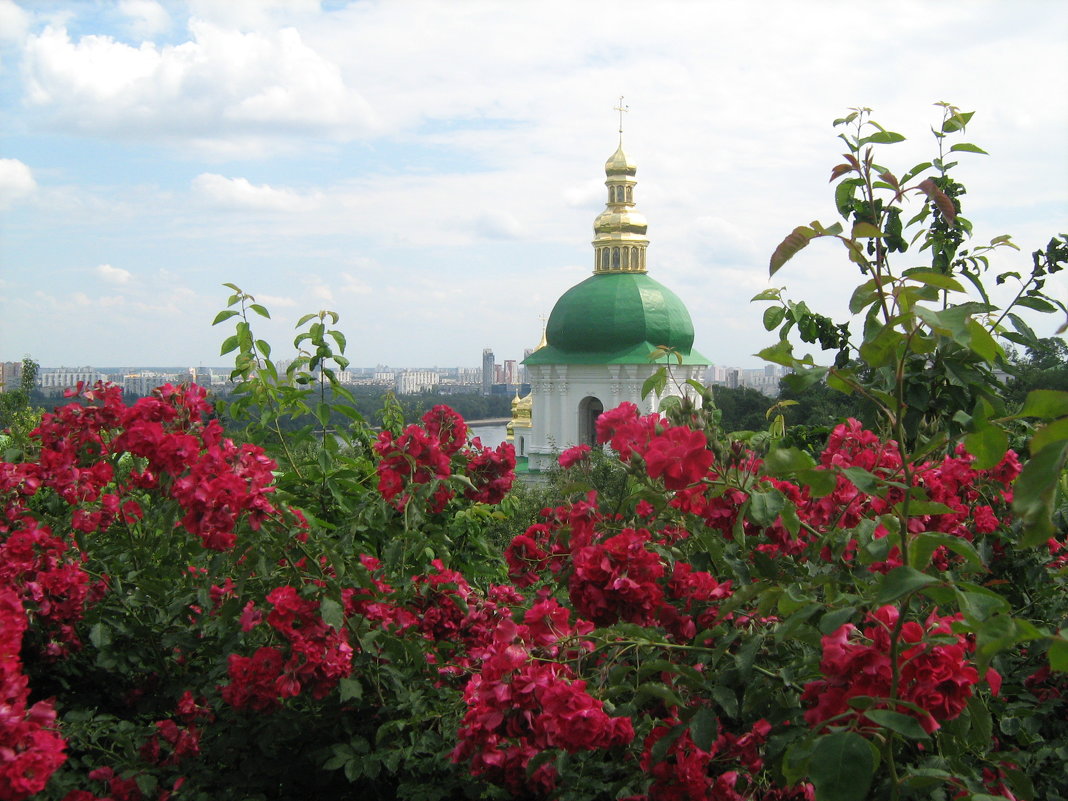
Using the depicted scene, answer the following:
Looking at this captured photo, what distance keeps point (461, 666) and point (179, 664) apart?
43.5 inches

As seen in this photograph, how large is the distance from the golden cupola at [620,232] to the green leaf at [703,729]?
2966 centimetres

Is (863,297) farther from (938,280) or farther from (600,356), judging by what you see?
(600,356)

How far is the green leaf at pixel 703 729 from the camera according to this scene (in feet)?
5.69

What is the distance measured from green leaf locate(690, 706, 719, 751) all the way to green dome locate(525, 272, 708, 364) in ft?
91.5

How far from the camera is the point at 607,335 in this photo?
3042 centimetres

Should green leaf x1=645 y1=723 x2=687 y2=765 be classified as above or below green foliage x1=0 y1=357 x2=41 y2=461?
below

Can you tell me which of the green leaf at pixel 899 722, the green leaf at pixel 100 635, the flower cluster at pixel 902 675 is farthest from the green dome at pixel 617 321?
the green leaf at pixel 899 722

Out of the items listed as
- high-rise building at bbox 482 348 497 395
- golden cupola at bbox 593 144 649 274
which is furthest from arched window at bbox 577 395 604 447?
high-rise building at bbox 482 348 497 395

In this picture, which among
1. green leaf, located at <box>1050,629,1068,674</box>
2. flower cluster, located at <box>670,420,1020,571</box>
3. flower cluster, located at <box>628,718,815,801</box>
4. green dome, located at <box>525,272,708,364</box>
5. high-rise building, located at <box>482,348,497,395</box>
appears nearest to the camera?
green leaf, located at <box>1050,629,1068,674</box>

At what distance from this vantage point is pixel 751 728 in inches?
79.4

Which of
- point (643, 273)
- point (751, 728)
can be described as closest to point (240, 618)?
point (751, 728)

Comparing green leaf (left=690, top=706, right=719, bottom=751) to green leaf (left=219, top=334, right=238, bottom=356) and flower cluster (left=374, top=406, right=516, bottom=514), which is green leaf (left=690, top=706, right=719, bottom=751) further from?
green leaf (left=219, top=334, right=238, bottom=356)

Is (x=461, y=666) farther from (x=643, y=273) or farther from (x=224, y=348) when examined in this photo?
(x=643, y=273)

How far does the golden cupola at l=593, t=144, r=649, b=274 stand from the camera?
31078 mm
